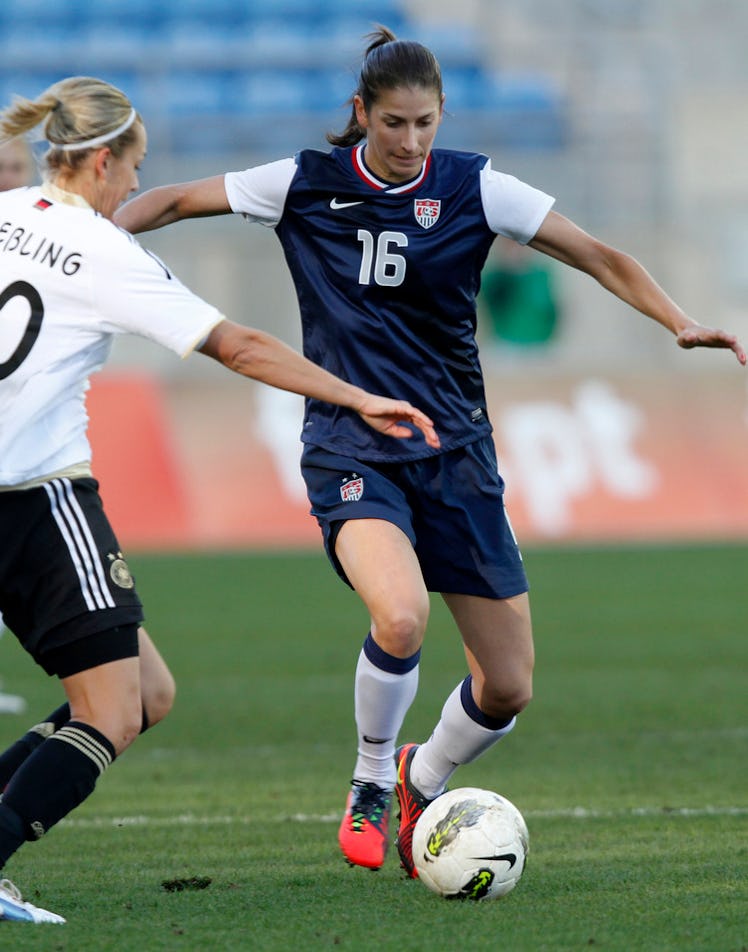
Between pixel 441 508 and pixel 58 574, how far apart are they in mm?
1349

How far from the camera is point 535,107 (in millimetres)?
21078

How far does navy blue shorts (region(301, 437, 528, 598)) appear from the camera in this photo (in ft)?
15.5

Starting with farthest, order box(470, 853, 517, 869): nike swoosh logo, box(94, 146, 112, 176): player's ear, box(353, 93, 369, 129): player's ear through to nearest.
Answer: box(353, 93, 369, 129): player's ear, box(470, 853, 517, 869): nike swoosh logo, box(94, 146, 112, 176): player's ear

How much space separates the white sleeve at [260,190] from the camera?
4883 mm

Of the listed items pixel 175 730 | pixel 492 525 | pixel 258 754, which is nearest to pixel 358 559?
pixel 492 525

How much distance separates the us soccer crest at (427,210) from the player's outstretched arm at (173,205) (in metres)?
0.57

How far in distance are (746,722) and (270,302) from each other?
11.7 meters

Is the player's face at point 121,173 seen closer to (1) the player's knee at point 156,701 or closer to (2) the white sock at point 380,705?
(1) the player's knee at point 156,701

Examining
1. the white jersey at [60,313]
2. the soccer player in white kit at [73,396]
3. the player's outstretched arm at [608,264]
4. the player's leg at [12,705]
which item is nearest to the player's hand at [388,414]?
the soccer player in white kit at [73,396]

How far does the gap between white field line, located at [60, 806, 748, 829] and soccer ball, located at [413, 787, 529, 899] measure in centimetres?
114

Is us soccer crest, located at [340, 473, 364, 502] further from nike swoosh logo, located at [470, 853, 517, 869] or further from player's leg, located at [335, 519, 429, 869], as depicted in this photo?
nike swoosh logo, located at [470, 853, 517, 869]

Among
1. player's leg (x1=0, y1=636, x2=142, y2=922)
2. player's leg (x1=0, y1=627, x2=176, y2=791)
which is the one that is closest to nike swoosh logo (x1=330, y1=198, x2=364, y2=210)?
player's leg (x1=0, y1=627, x2=176, y2=791)

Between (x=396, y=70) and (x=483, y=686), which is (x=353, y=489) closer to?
(x=483, y=686)

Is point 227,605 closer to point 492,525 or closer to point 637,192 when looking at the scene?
point 492,525
